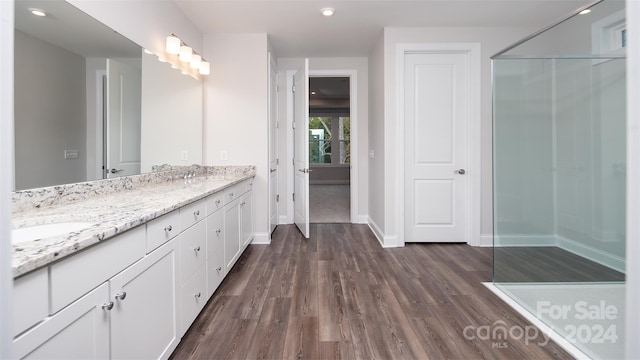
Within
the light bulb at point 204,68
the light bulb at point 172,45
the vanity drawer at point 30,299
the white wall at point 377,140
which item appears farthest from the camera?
the white wall at point 377,140

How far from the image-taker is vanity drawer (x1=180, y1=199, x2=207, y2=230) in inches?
65.2

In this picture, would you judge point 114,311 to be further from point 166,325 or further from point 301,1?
point 301,1

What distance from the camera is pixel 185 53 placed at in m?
2.95

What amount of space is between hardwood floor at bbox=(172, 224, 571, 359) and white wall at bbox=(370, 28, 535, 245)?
535mm

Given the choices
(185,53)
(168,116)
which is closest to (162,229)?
(168,116)

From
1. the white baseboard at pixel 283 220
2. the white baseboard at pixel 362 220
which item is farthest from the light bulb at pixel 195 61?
the white baseboard at pixel 362 220

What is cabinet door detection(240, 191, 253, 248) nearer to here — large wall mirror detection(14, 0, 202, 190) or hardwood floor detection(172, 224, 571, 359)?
hardwood floor detection(172, 224, 571, 359)

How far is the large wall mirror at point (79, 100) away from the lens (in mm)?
1398

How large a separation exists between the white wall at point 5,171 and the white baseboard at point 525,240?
9.51 ft

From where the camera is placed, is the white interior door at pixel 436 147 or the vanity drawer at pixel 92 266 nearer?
the vanity drawer at pixel 92 266

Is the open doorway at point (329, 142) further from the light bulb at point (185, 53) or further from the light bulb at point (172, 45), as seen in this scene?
the light bulb at point (172, 45)

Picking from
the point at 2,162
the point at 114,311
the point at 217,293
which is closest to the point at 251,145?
the point at 217,293

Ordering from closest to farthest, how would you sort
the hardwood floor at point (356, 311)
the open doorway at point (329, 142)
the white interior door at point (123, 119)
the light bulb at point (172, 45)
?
Answer: the hardwood floor at point (356, 311)
the white interior door at point (123, 119)
the light bulb at point (172, 45)
the open doorway at point (329, 142)

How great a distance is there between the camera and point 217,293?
2266 millimetres
